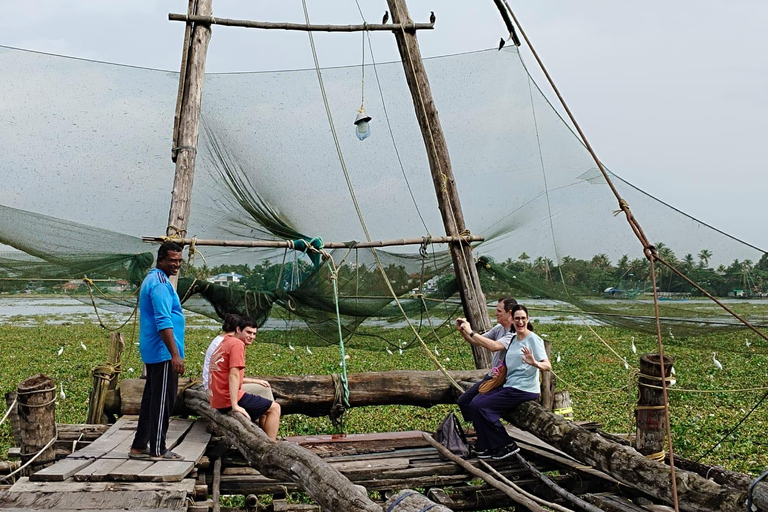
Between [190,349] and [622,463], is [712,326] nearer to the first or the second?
[622,463]

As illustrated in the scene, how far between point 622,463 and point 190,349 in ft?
34.0

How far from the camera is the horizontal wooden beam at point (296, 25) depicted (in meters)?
5.84

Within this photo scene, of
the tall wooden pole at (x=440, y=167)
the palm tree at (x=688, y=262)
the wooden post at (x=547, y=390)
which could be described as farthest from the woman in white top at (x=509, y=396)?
the palm tree at (x=688, y=262)

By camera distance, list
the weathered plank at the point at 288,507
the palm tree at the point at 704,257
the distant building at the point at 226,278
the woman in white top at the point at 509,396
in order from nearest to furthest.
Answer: the weathered plank at the point at 288,507
the woman in white top at the point at 509,396
the palm tree at the point at 704,257
the distant building at the point at 226,278

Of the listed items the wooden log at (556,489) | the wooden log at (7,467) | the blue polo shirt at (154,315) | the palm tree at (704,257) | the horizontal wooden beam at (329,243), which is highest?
the horizontal wooden beam at (329,243)

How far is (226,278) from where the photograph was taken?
→ 603 centimetres

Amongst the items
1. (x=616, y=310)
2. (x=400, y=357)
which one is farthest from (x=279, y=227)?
(x=400, y=357)

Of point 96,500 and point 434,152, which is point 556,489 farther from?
point 434,152

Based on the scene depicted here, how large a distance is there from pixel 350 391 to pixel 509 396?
1313 millimetres

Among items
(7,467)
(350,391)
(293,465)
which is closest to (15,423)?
(7,467)

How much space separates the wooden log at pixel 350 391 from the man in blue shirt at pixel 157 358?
3.75 feet

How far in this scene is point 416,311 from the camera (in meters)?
6.54

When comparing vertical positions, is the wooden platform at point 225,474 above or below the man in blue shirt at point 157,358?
below

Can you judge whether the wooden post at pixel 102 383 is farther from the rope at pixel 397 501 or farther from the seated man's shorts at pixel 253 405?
the rope at pixel 397 501
